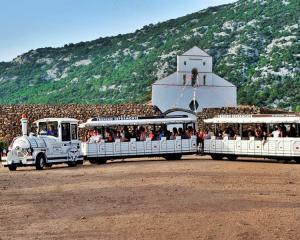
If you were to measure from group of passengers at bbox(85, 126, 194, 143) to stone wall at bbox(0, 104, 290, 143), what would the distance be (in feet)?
63.9

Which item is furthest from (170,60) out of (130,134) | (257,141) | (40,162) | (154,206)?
(154,206)

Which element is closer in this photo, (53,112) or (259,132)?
(259,132)

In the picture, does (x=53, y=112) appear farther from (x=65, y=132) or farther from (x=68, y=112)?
(x=65, y=132)

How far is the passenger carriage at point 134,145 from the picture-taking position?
36.5 m

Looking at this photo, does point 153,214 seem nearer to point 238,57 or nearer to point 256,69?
point 256,69

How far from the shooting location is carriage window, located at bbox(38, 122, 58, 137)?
33688 mm

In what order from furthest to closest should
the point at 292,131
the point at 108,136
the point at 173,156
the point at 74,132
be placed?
the point at 173,156
the point at 108,136
the point at 74,132
the point at 292,131

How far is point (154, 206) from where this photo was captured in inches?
626

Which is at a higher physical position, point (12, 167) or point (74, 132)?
point (74, 132)

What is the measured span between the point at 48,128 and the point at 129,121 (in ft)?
18.4

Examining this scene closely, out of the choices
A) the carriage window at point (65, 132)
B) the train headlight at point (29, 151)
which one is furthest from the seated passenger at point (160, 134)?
the train headlight at point (29, 151)

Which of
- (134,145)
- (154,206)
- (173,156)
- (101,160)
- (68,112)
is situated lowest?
(154,206)

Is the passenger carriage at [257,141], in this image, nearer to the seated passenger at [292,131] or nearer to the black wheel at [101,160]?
the seated passenger at [292,131]

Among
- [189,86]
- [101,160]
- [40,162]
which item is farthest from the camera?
[189,86]
